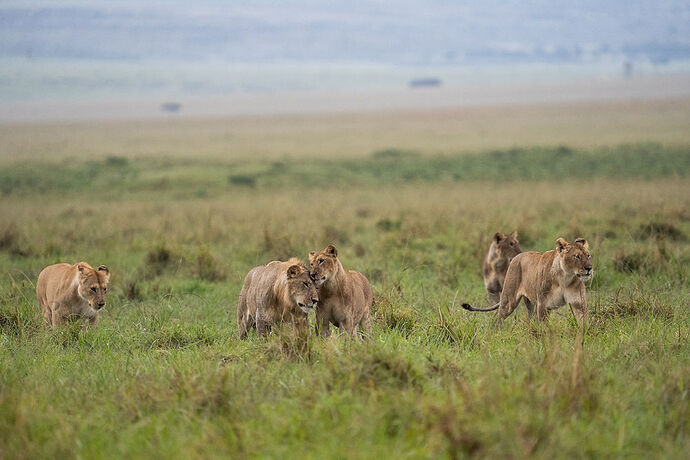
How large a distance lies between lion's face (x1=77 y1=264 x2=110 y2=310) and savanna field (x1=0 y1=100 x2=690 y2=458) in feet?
1.44

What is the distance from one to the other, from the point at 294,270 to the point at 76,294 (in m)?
2.85

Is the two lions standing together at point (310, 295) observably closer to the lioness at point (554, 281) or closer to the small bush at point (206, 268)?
the lioness at point (554, 281)

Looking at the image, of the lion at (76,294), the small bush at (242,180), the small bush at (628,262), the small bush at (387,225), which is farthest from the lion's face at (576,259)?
the small bush at (242,180)

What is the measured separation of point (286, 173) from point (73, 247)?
22001 millimetres

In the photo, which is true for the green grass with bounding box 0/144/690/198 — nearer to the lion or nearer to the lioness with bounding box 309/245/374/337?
the lion

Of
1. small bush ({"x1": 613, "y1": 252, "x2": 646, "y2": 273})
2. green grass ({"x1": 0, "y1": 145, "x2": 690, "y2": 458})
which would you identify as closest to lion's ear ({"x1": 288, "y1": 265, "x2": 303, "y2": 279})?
green grass ({"x1": 0, "y1": 145, "x2": 690, "y2": 458})

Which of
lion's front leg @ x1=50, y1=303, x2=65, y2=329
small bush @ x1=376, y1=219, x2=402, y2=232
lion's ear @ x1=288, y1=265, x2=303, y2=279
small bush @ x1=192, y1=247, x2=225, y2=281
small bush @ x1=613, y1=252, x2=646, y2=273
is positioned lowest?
small bush @ x1=376, y1=219, x2=402, y2=232

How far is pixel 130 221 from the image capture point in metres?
20.1

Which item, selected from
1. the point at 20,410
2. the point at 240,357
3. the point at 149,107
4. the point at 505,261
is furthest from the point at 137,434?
the point at 149,107

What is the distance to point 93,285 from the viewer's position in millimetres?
8609

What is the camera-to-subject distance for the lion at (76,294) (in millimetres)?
8617

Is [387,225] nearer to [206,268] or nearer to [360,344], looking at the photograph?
[206,268]

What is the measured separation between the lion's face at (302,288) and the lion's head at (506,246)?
3.33 meters

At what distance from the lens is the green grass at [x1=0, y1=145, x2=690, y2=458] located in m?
5.07
